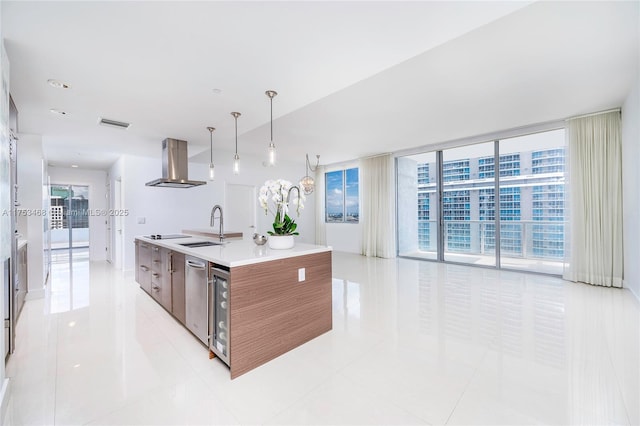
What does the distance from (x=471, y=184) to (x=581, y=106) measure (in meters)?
2.10

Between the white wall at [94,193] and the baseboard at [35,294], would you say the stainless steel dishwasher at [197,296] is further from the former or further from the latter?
the white wall at [94,193]

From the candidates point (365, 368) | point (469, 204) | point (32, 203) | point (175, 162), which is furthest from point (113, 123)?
point (469, 204)

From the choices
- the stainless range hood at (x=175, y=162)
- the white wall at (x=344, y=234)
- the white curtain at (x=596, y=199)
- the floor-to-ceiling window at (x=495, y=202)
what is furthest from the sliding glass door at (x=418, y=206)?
the stainless range hood at (x=175, y=162)

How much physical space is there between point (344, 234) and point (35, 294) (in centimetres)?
631

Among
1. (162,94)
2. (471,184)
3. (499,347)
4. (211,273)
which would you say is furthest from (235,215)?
(499,347)

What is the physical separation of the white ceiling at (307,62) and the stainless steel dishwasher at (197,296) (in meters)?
1.65

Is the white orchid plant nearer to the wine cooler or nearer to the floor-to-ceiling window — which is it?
the wine cooler

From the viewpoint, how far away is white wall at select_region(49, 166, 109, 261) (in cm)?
704

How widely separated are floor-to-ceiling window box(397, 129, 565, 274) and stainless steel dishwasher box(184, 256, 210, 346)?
5117 millimetres

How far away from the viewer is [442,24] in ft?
5.57

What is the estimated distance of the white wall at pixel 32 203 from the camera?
12.5 feet

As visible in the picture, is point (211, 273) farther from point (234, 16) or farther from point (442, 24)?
point (442, 24)

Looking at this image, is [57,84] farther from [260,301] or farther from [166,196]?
[166,196]

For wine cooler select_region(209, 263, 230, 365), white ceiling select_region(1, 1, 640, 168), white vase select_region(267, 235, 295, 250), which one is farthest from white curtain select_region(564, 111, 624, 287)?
wine cooler select_region(209, 263, 230, 365)
